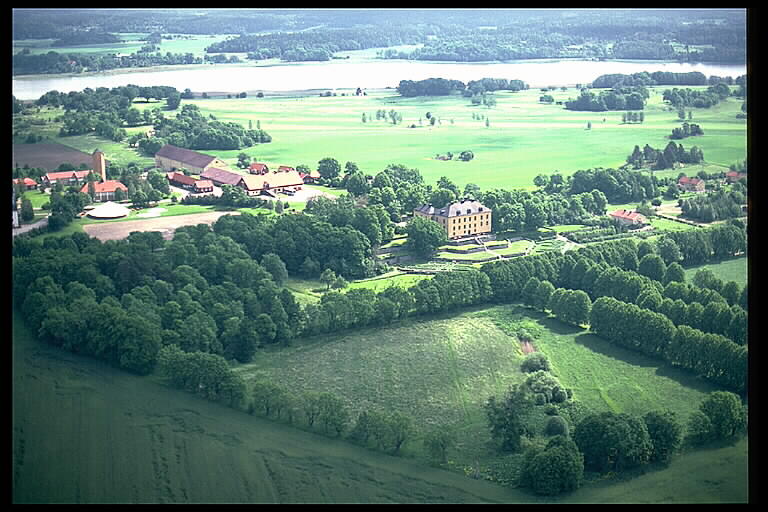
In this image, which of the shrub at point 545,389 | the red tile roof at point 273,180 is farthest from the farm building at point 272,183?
the shrub at point 545,389

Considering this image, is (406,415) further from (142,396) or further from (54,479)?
(54,479)

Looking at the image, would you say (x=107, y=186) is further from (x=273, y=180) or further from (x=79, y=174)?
(x=273, y=180)

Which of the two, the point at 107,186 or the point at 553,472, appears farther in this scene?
the point at 107,186

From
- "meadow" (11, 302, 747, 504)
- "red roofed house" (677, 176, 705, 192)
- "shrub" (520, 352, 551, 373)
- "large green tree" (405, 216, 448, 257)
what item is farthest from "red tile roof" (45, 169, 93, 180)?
"red roofed house" (677, 176, 705, 192)

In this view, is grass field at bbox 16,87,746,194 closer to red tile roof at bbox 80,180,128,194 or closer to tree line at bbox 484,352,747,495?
red tile roof at bbox 80,180,128,194

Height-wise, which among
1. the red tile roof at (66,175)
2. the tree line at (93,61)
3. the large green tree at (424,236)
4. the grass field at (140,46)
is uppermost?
the grass field at (140,46)

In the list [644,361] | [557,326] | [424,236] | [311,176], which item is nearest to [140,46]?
[311,176]

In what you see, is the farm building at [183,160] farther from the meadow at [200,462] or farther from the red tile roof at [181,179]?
the meadow at [200,462]
